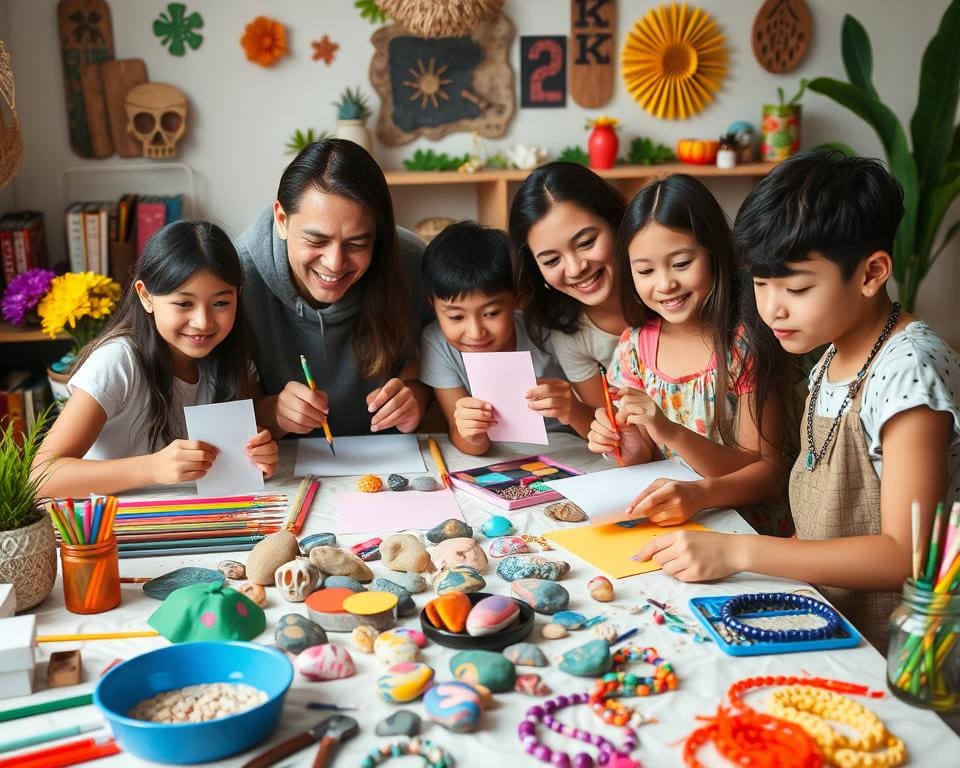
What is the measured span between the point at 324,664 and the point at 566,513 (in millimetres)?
625

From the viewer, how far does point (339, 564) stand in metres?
1.43

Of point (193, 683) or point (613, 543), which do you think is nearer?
point (193, 683)

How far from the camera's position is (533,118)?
14.4 ft

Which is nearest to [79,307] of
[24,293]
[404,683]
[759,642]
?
[24,293]

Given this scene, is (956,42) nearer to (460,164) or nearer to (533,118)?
(533,118)

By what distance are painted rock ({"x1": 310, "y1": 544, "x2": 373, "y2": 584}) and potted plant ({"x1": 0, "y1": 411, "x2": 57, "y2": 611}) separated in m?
0.36

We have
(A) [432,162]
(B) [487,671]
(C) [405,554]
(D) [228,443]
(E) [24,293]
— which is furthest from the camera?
(A) [432,162]

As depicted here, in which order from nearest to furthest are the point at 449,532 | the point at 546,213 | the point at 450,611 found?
the point at 450,611 → the point at 449,532 → the point at 546,213

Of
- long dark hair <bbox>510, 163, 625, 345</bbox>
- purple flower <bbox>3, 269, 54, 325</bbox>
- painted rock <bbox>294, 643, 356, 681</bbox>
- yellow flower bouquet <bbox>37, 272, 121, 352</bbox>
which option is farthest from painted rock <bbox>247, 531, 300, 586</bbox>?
purple flower <bbox>3, 269, 54, 325</bbox>

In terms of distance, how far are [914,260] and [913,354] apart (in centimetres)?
296

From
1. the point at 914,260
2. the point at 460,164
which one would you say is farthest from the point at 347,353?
the point at 914,260

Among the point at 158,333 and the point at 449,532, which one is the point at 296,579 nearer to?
the point at 449,532

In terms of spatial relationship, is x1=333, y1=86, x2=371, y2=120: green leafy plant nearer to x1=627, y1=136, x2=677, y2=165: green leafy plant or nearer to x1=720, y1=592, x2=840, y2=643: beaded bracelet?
x1=627, y1=136, x2=677, y2=165: green leafy plant

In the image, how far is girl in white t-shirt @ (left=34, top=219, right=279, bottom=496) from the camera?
182 centimetres
